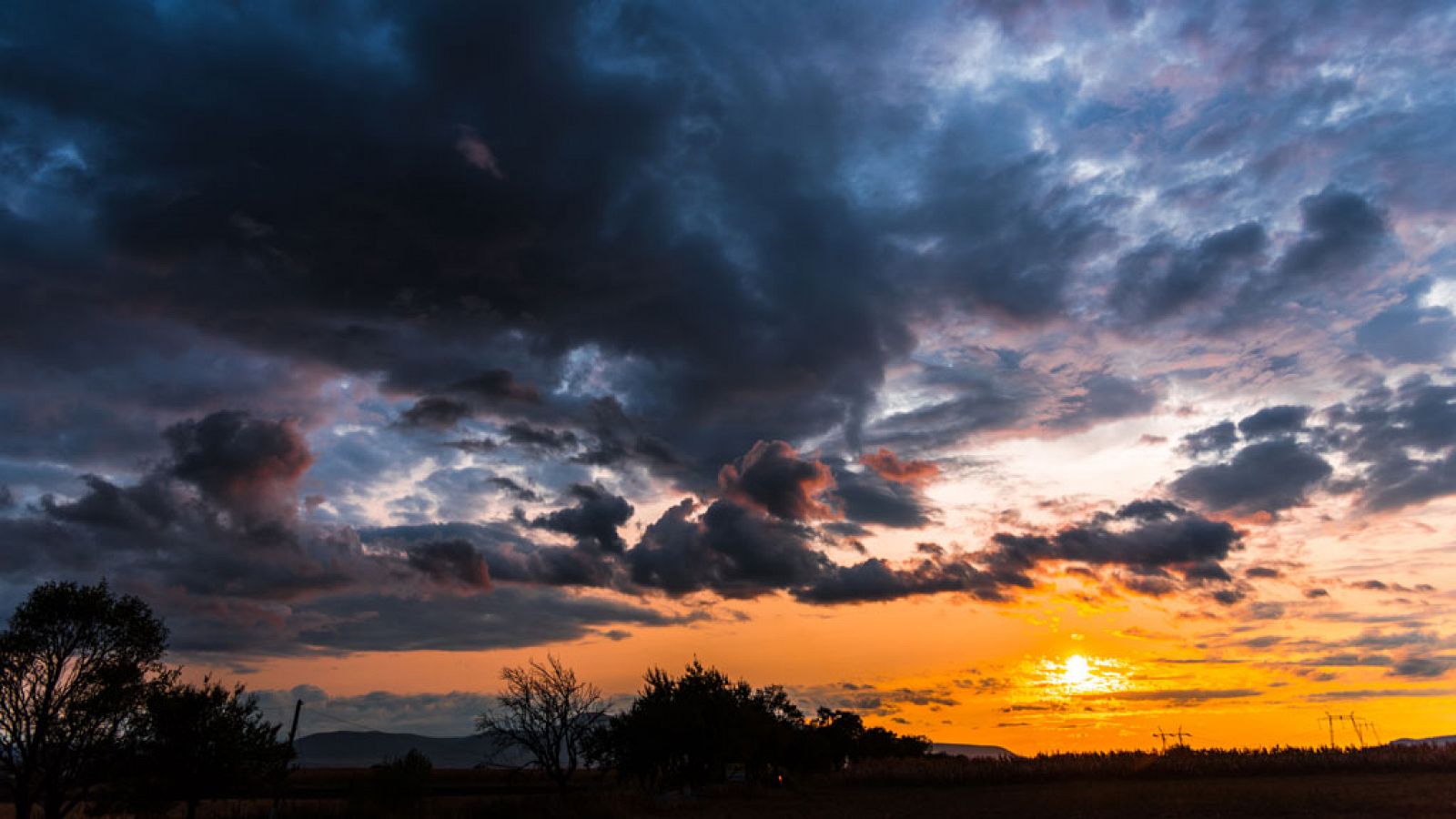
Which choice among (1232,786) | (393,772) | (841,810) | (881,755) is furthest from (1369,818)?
(881,755)

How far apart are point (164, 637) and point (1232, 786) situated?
64.9 metres

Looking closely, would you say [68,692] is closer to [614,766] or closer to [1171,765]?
[614,766]

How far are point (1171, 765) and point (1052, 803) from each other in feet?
79.3

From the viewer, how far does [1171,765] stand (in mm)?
70062

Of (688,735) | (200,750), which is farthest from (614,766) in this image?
(200,750)

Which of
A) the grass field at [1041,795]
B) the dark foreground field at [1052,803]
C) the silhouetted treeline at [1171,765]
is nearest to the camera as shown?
the dark foreground field at [1052,803]

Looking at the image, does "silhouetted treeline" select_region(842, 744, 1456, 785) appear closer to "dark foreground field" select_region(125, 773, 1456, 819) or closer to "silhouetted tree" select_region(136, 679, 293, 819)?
"dark foreground field" select_region(125, 773, 1456, 819)

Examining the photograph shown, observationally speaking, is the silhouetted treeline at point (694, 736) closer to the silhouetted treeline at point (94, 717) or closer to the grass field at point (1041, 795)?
the grass field at point (1041, 795)

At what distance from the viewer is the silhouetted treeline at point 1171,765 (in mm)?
68125

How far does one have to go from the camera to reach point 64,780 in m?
46.2

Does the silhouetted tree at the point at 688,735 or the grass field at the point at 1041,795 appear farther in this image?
the silhouetted tree at the point at 688,735

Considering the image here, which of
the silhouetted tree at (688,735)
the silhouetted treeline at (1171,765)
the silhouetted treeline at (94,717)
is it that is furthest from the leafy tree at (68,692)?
the silhouetted treeline at (1171,765)

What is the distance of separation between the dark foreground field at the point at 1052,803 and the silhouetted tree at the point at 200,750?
8.42ft

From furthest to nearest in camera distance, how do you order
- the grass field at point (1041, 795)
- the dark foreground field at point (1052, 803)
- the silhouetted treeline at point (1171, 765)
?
the silhouetted treeline at point (1171, 765) → the grass field at point (1041, 795) → the dark foreground field at point (1052, 803)
